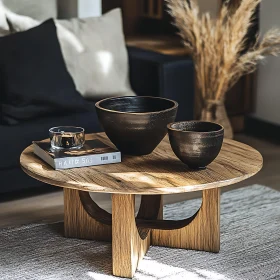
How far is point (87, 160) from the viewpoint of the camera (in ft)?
8.07

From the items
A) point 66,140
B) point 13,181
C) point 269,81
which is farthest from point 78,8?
point 66,140

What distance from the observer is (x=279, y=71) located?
425cm

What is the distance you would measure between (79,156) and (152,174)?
0.28m

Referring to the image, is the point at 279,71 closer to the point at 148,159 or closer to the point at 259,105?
the point at 259,105

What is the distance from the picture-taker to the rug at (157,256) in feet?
8.27

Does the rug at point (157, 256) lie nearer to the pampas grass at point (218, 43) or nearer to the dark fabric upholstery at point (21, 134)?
the dark fabric upholstery at point (21, 134)

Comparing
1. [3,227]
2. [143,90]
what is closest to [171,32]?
[143,90]

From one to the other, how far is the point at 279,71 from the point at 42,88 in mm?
1625

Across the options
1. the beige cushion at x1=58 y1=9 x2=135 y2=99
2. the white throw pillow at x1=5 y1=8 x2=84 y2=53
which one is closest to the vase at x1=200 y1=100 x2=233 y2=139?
the beige cushion at x1=58 y1=9 x2=135 y2=99

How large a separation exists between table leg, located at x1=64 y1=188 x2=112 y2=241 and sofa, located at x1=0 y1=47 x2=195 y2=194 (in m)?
0.52

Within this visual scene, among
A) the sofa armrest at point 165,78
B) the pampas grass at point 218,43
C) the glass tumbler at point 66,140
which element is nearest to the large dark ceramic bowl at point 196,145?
the glass tumbler at point 66,140

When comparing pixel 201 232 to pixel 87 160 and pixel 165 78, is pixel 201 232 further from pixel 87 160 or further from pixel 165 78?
pixel 165 78

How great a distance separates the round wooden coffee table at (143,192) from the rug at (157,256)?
0.18ft

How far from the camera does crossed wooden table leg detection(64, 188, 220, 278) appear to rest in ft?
7.86
